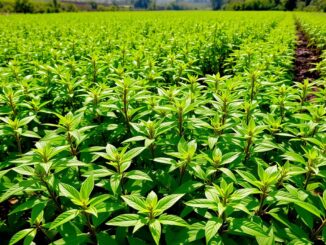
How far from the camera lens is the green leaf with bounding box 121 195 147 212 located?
1.94 m

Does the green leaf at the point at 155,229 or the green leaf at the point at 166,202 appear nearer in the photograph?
the green leaf at the point at 155,229

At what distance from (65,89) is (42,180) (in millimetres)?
1987

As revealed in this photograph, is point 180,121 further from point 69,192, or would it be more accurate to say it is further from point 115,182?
point 69,192

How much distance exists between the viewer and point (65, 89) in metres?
3.91

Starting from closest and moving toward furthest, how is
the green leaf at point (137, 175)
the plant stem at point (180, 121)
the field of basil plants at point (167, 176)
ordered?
the field of basil plants at point (167, 176), the green leaf at point (137, 175), the plant stem at point (180, 121)

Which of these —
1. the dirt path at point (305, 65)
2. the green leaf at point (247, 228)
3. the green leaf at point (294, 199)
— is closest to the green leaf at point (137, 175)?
the green leaf at point (247, 228)

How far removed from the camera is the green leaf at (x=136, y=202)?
1.94m

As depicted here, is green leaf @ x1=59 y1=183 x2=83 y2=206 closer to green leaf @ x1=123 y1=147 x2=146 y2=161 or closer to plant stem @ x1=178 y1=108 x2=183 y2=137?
green leaf @ x1=123 y1=147 x2=146 y2=161

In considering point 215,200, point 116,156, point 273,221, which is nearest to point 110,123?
point 116,156

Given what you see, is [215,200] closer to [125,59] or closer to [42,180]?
[42,180]

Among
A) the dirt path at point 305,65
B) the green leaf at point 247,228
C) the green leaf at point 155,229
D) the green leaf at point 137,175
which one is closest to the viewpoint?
the green leaf at point 155,229

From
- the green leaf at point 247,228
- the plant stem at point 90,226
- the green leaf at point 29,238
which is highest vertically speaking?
the green leaf at point 247,228

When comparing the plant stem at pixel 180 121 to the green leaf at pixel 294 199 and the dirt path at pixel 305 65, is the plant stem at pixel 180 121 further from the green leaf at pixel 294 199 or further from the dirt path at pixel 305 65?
the dirt path at pixel 305 65

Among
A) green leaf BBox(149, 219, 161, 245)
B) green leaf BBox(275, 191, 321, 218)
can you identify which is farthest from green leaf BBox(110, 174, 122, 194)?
green leaf BBox(275, 191, 321, 218)
